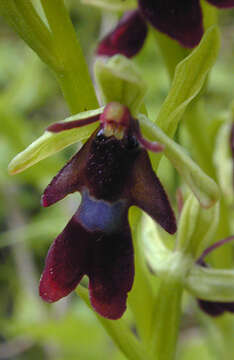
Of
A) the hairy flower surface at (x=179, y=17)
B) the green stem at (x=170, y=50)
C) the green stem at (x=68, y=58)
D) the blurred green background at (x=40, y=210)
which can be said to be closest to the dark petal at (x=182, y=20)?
the hairy flower surface at (x=179, y=17)

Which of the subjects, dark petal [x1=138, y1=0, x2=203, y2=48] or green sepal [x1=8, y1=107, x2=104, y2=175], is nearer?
green sepal [x1=8, y1=107, x2=104, y2=175]

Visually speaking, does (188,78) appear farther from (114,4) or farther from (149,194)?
(114,4)

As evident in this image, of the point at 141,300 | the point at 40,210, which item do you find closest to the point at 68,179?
the point at 141,300

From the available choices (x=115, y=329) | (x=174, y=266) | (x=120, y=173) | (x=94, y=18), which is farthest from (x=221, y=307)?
(x=94, y=18)

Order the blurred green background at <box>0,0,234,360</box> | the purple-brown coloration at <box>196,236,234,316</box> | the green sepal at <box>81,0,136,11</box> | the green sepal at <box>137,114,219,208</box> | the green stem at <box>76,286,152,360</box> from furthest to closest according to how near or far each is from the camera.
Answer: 1. the blurred green background at <box>0,0,234,360</box>
2. the green sepal at <box>81,0,136,11</box>
3. the purple-brown coloration at <box>196,236,234,316</box>
4. the green stem at <box>76,286,152,360</box>
5. the green sepal at <box>137,114,219,208</box>

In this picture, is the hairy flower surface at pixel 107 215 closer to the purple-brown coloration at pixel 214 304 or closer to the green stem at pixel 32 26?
the green stem at pixel 32 26

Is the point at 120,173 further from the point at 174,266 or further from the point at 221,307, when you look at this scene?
the point at 221,307

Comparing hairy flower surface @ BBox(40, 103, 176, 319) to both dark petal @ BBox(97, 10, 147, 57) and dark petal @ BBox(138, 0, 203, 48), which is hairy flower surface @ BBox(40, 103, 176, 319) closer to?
dark petal @ BBox(138, 0, 203, 48)

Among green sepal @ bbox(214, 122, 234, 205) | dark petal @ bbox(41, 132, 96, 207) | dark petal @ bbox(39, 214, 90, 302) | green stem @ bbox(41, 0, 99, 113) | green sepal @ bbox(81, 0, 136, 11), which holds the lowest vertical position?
green sepal @ bbox(214, 122, 234, 205)

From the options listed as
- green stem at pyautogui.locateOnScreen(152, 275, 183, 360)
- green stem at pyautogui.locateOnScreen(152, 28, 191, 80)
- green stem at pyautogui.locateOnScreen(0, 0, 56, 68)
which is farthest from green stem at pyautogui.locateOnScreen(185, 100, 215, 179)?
green stem at pyautogui.locateOnScreen(0, 0, 56, 68)
